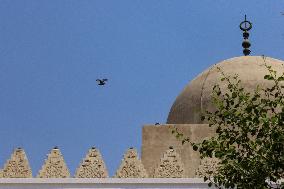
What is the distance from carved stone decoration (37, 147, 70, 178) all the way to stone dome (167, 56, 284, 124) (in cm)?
425

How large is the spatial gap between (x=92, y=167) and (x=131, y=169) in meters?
0.76

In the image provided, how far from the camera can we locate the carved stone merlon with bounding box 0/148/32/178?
13.8 meters

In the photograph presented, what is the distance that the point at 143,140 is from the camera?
52.4 feet

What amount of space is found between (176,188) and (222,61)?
6164 millimetres

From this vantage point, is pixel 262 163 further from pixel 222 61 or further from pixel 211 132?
pixel 222 61

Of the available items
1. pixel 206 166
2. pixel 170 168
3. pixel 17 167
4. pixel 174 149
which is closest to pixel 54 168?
pixel 17 167

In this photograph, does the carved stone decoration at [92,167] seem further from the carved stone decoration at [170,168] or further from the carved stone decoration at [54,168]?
the carved stone decoration at [170,168]

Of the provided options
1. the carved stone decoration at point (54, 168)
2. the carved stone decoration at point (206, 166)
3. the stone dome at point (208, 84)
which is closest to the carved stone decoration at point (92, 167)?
the carved stone decoration at point (54, 168)

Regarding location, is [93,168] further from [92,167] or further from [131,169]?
[131,169]

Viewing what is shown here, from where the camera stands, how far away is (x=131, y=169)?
543 inches

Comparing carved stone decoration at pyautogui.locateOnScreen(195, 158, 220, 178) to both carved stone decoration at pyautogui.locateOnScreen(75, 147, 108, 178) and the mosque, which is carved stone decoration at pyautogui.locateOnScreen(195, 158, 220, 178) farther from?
carved stone decoration at pyautogui.locateOnScreen(75, 147, 108, 178)

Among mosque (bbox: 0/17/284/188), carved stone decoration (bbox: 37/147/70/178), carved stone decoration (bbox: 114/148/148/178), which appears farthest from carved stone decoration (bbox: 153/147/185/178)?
carved stone decoration (bbox: 37/147/70/178)

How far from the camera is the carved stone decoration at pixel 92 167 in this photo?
13.7m

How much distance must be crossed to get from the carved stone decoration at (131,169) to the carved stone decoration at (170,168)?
27 cm
